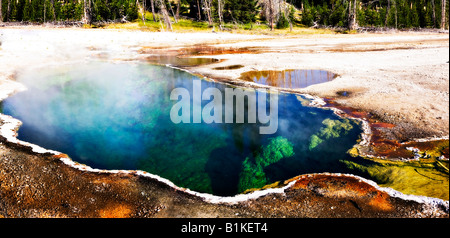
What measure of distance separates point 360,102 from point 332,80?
377cm

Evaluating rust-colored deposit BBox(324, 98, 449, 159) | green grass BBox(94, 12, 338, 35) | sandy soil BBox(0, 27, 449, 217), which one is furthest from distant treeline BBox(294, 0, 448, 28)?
rust-colored deposit BBox(324, 98, 449, 159)

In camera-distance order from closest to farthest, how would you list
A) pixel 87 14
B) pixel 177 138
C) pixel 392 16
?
pixel 177 138 < pixel 392 16 < pixel 87 14

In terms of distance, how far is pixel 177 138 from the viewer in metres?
8.96

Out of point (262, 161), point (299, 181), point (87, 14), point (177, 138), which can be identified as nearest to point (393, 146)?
point (299, 181)

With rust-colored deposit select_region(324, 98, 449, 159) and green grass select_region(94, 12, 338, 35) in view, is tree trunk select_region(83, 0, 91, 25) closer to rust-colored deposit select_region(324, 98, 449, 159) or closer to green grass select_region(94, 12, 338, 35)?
green grass select_region(94, 12, 338, 35)

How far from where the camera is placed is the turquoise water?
6.98 m

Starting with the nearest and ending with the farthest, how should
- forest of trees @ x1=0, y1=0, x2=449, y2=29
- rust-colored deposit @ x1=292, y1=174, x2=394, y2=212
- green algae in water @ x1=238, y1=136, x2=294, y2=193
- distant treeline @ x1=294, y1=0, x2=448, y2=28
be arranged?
rust-colored deposit @ x1=292, y1=174, x2=394, y2=212 < green algae in water @ x1=238, y1=136, x2=294, y2=193 < distant treeline @ x1=294, y1=0, x2=448, y2=28 < forest of trees @ x1=0, y1=0, x2=449, y2=29

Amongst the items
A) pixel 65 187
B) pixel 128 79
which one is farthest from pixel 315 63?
pixel 65 187

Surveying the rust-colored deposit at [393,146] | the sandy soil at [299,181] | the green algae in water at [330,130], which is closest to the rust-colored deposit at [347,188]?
the sandy soil at [299,181]

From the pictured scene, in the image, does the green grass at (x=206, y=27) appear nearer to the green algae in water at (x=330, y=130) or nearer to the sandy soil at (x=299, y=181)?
the sandy soil at (x=299, y=181)

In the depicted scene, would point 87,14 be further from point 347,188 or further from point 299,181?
point 347,188

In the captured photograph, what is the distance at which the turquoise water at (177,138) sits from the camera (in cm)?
698

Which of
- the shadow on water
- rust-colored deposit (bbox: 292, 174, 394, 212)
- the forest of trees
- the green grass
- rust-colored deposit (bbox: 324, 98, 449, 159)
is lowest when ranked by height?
rust-colored deposit (bbox: 292, 174, 394, 212)

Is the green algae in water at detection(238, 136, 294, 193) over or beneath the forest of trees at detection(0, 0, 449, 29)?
beneath
